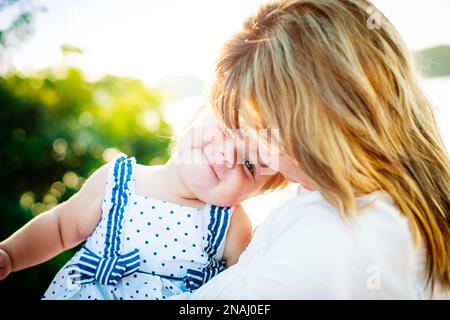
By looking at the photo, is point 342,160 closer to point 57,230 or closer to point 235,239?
point 235,239

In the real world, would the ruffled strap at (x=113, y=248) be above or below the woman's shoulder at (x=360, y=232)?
below

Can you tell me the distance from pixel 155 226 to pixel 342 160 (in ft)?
1.65

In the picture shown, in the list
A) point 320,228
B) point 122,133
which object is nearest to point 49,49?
point 122,133

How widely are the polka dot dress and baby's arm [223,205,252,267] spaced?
0.07 feet

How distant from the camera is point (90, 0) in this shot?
1.22 metres

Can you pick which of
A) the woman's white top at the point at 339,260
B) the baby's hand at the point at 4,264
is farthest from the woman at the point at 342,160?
the baby's hand at the point at 4,264

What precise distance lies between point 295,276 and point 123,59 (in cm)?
95

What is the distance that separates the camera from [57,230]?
1.25 meters

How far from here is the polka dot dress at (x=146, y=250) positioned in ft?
3.83

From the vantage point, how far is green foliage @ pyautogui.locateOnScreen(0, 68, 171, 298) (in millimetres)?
1693

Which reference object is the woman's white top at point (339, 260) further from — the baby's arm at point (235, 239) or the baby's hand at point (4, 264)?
the baby's hand at point (4, 264)

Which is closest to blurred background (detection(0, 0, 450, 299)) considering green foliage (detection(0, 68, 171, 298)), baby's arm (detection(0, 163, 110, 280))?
green foliage (detection(0, 68, 171, 298))

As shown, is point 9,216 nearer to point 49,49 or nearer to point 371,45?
point 49,49
